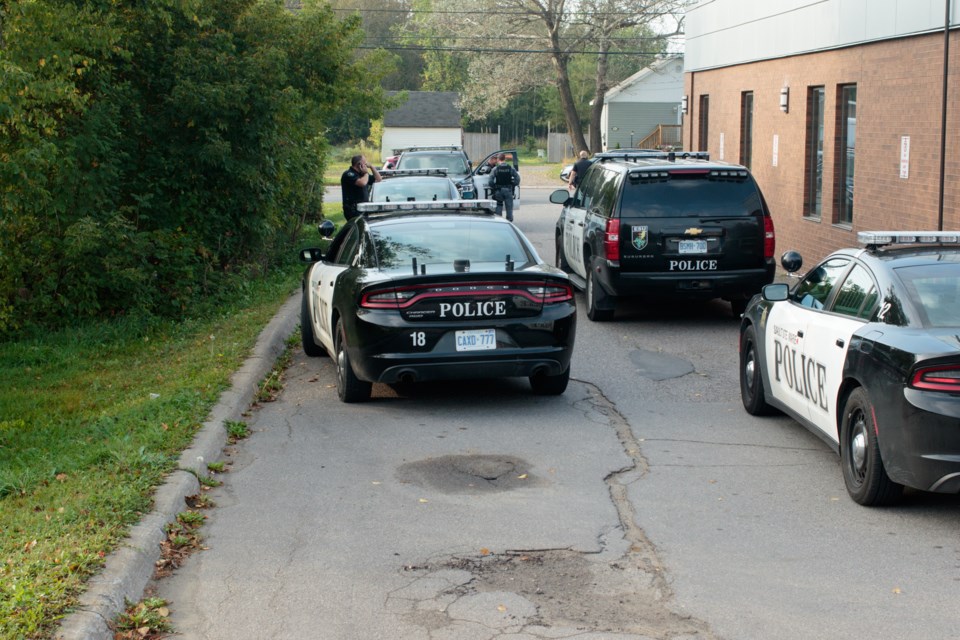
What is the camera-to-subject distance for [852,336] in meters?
7.06

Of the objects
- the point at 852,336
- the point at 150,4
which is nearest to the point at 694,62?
the point at 150,4

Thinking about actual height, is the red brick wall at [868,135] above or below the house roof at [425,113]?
below

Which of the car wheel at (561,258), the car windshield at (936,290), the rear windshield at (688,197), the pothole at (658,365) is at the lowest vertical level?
the pothole at (658,365)

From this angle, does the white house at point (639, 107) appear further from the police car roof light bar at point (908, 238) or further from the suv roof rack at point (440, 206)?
the police car roof light bar at point (908, 238)

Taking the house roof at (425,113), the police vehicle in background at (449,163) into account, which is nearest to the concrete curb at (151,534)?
the police vehicle in background at (449,163)

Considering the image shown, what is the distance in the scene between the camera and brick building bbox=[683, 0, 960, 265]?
14719mm

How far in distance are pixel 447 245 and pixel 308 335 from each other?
266 centimetres

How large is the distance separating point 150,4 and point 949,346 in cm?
1018

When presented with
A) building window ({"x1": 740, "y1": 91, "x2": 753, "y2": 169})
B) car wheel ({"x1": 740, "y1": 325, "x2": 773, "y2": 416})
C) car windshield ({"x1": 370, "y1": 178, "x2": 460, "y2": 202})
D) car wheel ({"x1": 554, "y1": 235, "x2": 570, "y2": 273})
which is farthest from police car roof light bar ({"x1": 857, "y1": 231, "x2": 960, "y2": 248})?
building window ({"x1": 740, "y1": 91, "x2": 753, "y2": 169})

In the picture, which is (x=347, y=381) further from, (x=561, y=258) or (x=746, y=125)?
(x=746, y=125)

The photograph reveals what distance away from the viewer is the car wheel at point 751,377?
9.10 metres

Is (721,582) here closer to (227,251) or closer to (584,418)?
(584,418)

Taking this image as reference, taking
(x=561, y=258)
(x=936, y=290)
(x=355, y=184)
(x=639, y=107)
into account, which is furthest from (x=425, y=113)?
(x=936, y=290)

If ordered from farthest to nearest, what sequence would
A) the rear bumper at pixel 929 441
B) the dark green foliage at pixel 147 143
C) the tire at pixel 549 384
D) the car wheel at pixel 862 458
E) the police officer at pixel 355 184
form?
the police officer at pixel 355 184, the dark green foliage at pixel 147 143, the tire at pixel 549 384, the car wheel at pixel 862 458, the rear bumper at pixel 929 441
